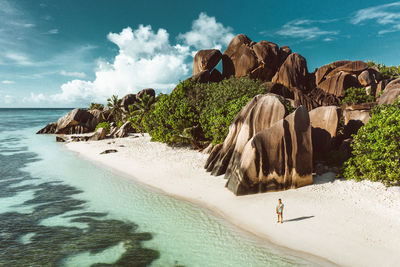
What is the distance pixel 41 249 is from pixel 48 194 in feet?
29.4

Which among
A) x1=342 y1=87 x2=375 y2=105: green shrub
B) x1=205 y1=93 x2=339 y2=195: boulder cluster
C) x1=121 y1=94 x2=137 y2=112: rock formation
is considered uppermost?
x1=121 y1=94 x2=137 y2=112: rock formation

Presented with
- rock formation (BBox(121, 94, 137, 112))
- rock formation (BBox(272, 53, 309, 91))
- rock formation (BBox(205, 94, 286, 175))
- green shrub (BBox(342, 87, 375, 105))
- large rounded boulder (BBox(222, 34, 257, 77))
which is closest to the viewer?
rock formation (BBox(205, 94, 286, 175))

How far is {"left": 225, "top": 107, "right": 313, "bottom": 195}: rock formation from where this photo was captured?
16.5m

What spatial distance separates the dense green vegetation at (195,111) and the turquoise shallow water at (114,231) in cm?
1026

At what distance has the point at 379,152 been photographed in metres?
15.8

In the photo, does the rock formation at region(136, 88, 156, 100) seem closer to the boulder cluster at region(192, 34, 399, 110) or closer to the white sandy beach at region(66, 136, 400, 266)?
the boulder cluster at region(192, 34, 399, 110)

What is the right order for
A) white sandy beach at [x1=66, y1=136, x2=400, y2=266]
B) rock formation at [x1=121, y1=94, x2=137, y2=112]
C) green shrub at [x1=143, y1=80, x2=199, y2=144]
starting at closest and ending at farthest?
white sandy beach at [x1=66, y1=136, x2=400, y2=266] → green shrub at [x1=143, y1=80, x2=199, y2=144] → rock formation at [x1=121, y1=94, x2=137, y2=112]

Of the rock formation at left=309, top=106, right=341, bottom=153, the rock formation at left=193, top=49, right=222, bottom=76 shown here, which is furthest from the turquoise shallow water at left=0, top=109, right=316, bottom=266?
the rock formation at left=193, top=49, right=222, bottom=76

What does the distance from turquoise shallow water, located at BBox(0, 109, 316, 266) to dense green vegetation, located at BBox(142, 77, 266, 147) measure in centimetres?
1026

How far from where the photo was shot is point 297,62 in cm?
4469

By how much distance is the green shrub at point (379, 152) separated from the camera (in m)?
15.3

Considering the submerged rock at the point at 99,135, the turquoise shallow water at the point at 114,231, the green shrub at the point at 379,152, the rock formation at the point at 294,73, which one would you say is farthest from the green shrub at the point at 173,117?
the rock formation at the point at 294,73

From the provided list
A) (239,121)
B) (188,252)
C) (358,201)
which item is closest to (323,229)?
(358,201)

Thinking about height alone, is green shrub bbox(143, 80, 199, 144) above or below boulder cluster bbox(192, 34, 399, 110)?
below
